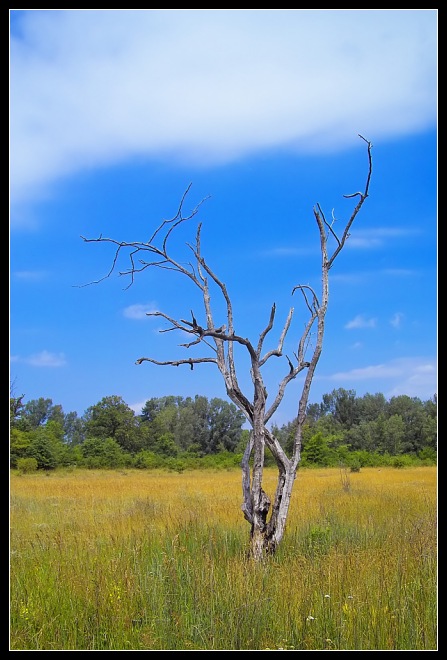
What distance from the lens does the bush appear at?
30000 millimetres

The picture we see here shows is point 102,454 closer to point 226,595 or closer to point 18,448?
point 18,448

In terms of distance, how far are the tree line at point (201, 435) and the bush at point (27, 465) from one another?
0.05 meters

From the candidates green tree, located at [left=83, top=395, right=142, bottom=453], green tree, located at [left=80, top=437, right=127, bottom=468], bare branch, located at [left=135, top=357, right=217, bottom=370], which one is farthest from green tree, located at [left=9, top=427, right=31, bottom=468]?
bare branch, located at [left=135, top=357, right=217, bottom=370]

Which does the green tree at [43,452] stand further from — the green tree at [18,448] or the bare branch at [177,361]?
the bare branch at [177,361]

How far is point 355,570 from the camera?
567cm

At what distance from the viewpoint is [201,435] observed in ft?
158

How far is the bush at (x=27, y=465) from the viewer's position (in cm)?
3000

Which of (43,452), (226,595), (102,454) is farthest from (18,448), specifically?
(226,595)

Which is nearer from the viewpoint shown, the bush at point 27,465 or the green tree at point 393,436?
the bush at point 27,465

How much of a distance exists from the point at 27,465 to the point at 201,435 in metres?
19.9

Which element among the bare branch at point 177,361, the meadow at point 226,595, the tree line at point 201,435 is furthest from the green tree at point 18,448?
the bare branch at point 177,361

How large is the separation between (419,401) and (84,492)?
41.7 metres
